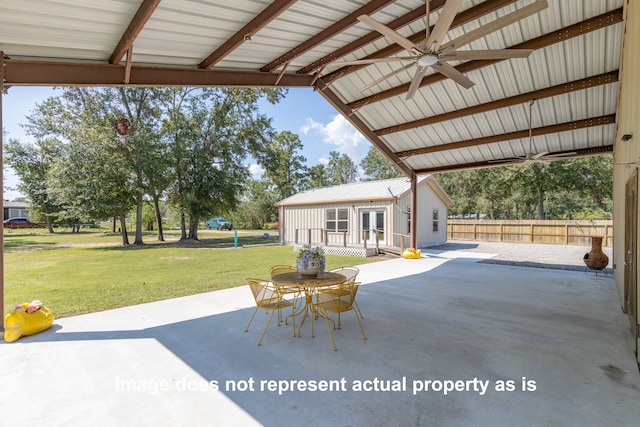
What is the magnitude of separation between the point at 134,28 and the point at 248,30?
1.49 m

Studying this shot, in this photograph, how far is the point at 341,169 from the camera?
41250 millimetres

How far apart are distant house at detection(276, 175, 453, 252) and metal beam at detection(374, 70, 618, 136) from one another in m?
4.68

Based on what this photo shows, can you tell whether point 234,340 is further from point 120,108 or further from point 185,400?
point 120,108

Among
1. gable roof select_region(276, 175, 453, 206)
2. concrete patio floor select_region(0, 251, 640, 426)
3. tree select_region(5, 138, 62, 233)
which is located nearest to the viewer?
concrete patio floor select_region(0, 251, 640, 426)

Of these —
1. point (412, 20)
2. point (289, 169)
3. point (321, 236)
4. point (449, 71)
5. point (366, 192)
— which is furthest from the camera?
point (289, 169)

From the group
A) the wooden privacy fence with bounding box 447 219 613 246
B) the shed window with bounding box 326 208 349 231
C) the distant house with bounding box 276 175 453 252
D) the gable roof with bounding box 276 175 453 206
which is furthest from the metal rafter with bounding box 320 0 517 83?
the wooden privacy fence with bounding box 447 219 613 246

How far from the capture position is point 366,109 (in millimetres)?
8898

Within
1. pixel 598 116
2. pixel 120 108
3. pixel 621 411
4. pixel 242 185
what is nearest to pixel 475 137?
pixel 598 116

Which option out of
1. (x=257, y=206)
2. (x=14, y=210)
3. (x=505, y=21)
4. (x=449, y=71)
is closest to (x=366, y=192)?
(x=449, y=71)

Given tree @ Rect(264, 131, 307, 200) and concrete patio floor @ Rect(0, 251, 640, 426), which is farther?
tree @ Rect(264, 131, 307, 200)

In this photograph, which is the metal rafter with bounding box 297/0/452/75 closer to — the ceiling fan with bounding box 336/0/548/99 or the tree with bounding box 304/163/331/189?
the ceiling fan with bounding box 336/0/548/99

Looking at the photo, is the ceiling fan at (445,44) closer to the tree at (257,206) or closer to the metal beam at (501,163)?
→ the metal beam at (501,163)

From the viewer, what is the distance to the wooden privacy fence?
14806 millimetres

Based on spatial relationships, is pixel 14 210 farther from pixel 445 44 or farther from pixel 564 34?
pixel 564 34
